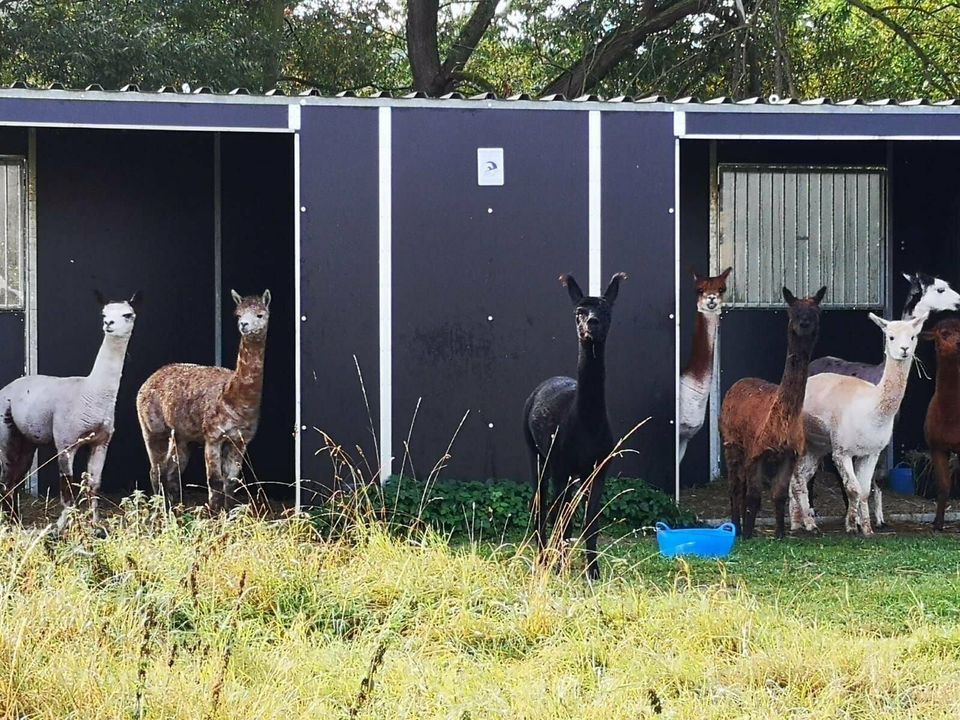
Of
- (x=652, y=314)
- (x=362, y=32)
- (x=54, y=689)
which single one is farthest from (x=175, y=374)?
(x=362, y=32)

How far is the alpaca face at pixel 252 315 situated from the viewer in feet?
31.3

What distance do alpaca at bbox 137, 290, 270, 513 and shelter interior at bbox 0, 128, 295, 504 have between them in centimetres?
145

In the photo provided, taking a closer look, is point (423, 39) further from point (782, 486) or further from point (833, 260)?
point (782, 486)

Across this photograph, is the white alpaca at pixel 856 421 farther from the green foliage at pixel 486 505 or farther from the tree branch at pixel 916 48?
the tree branch at pixel 916 48

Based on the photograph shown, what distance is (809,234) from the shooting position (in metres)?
12.5

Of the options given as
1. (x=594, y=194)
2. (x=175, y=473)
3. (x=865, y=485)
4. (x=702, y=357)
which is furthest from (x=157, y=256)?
(x=865, y=485)

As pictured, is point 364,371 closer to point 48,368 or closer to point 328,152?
point 328,152

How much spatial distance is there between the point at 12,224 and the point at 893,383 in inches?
262

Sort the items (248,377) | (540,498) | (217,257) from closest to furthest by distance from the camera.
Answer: (540,498) → (248,377) → (217,257)

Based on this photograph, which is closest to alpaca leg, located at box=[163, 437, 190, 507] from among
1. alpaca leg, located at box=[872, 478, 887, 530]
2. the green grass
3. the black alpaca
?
the green grass

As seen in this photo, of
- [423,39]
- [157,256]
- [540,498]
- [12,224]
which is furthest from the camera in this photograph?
[423,39]

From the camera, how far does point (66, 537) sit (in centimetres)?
714

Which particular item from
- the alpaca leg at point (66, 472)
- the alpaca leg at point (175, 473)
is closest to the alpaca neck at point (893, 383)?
the alpaca leg at point (175, 473)

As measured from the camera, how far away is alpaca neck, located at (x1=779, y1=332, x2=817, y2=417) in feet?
30.1
